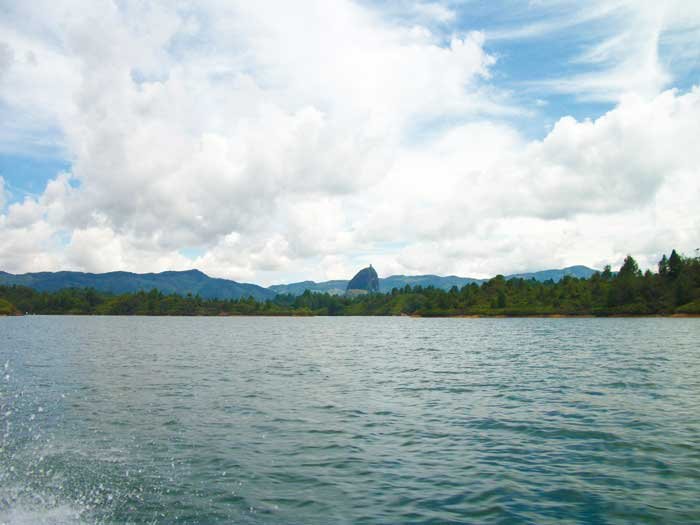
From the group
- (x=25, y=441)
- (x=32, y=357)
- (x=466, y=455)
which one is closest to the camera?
(x=466, y=455)

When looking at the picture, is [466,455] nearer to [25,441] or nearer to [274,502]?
[274,502]

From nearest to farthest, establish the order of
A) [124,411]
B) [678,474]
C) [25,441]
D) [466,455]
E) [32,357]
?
[678,474] → [466,455] → [25,441] → [124,411] → [32,357]

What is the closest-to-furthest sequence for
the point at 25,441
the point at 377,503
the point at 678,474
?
the point at 377,503 < the point at 678,474 < the point at 25,441

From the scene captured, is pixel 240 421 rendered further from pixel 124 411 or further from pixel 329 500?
pixel 329 500

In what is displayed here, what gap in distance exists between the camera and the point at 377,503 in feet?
60.3

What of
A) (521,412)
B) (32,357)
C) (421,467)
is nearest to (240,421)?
(421,467)

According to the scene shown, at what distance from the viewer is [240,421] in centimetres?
3198

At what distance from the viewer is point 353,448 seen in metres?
25.7

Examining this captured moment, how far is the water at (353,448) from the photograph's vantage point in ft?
59.2

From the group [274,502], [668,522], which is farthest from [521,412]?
[274,502]

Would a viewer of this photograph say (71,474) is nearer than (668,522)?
No

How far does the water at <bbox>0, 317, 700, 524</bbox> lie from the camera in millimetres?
18031

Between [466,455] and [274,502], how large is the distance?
1000cm

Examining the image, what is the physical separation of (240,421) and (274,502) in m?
14.1
